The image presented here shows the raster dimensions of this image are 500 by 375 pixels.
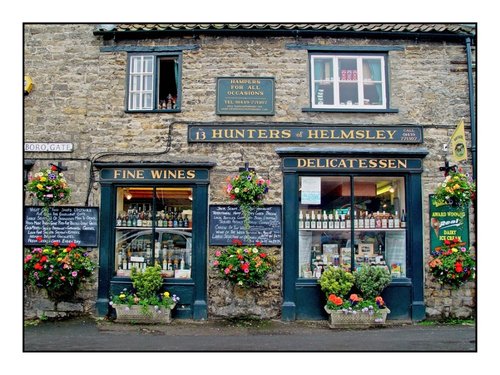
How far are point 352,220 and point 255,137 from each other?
2.69 meters

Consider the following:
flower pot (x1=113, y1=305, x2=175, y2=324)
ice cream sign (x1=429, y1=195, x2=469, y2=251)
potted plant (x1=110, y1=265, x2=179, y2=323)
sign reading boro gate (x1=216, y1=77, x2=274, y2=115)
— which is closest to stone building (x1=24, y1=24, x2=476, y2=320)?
sign reading boro gate (x1=216, y1=77, x2=274, y2=115)

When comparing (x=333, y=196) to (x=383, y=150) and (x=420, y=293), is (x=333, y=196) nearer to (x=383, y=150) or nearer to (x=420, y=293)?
(x=383, y=150)

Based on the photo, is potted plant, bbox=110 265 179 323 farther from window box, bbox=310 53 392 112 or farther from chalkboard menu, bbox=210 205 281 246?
window box, bbox=310 53 392 112

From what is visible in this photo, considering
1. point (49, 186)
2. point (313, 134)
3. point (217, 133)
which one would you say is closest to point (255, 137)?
point (217, 133)

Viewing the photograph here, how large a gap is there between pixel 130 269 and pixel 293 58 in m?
5.69

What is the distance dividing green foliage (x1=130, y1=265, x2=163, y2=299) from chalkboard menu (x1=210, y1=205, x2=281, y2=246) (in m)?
1.30

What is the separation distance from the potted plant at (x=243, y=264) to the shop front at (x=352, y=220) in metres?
0.61

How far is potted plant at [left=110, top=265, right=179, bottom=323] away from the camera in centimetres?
1005

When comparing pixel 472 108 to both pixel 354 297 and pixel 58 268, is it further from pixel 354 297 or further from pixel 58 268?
pixel 58 268

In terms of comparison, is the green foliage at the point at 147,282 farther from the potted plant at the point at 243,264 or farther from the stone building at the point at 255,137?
the potted plant at the point at 243,264

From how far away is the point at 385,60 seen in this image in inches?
430

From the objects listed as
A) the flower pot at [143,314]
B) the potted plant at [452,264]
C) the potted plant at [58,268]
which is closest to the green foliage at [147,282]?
the flower pot at [143,314]

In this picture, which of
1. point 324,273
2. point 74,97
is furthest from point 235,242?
point 74,97

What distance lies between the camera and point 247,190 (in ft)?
33.1
